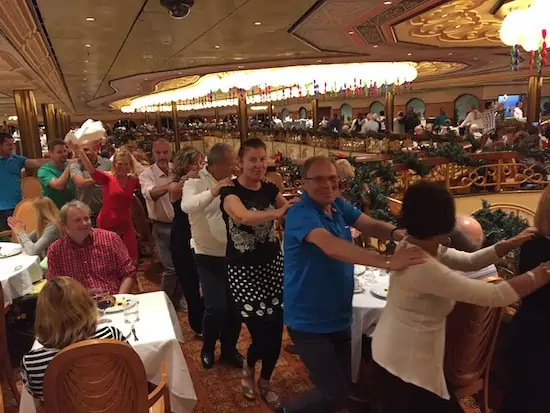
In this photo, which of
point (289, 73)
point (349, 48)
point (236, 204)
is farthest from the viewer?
point (289, 73)

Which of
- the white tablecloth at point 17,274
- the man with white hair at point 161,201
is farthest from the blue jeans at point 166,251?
the white tablecloth at point 17,274

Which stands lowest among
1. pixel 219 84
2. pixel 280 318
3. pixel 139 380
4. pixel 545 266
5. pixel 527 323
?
pixel 280 318

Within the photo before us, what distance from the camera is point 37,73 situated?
760cm

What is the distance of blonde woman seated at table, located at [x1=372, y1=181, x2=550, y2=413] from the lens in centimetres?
164

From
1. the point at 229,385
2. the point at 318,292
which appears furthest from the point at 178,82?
the point at 318,292

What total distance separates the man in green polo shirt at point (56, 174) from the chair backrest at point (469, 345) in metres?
3.72

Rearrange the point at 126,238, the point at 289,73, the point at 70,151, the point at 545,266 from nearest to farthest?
the point at 545,266
the point at 126,238
the point at 70,151
the point at 289,73

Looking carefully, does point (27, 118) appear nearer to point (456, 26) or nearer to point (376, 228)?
point (456, 26)

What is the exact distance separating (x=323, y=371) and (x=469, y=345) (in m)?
0.66

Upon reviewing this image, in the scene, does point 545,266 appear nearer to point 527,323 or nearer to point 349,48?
point 527,323

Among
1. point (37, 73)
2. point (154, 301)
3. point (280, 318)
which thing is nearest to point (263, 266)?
point (280, 318)

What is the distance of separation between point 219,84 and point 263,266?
8.50 meters

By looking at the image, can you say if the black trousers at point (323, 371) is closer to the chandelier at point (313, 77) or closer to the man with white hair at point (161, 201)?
the man with white hair at point (161, 201)

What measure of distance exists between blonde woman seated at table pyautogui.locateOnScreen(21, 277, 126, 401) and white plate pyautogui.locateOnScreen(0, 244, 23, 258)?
2.22 m
